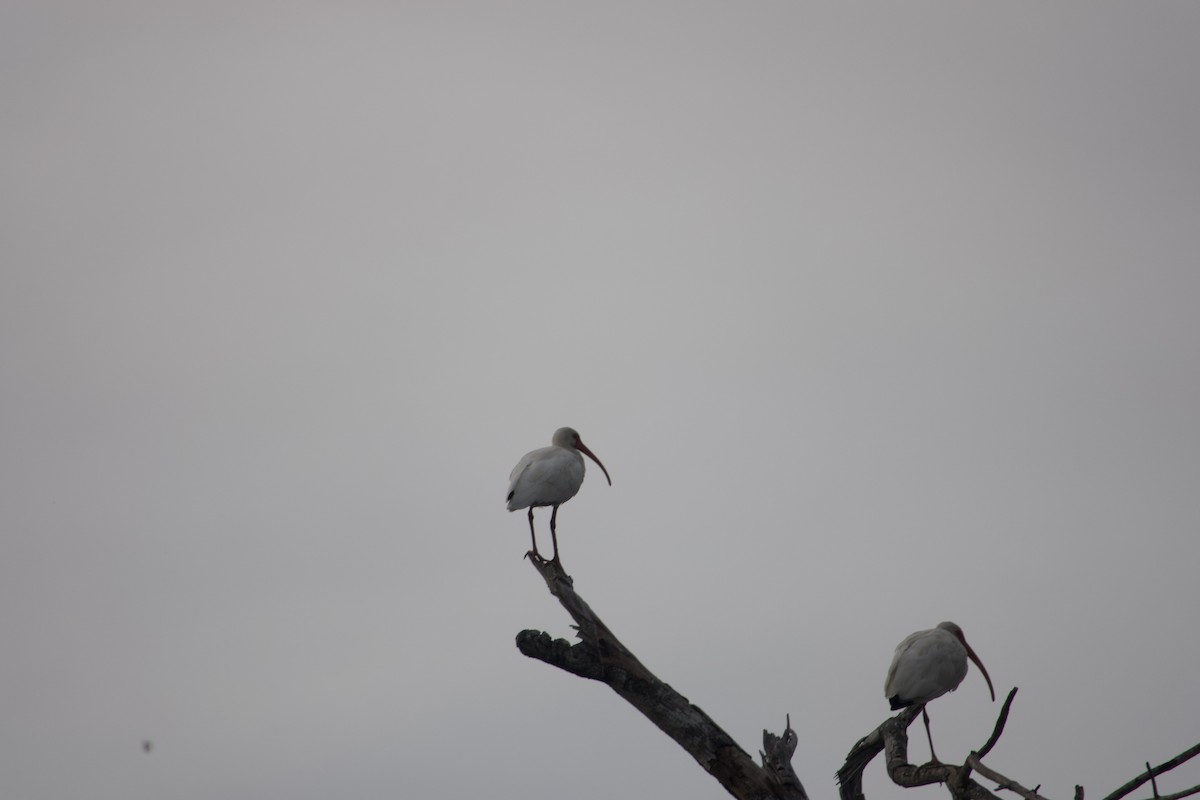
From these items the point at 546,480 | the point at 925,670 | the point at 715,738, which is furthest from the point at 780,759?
the point at 546,480

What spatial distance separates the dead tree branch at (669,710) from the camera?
9508 millimetres

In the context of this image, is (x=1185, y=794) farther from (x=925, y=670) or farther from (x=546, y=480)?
(x=546, y=480)

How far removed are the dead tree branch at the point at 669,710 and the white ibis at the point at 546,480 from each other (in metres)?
5.39

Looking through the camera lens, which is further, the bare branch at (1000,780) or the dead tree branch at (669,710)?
the dead tree branch at (669,710)

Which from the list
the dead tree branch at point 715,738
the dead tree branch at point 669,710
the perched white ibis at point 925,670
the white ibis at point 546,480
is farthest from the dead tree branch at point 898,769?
the white ibis at point 546,480

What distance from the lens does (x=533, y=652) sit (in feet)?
34.3

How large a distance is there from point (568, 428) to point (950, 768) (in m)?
9.99

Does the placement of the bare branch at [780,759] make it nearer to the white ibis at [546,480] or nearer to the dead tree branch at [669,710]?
the dead tree branch at [669,710]

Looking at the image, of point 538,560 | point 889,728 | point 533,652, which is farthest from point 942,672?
point 533,652

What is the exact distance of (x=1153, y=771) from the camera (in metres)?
7.78

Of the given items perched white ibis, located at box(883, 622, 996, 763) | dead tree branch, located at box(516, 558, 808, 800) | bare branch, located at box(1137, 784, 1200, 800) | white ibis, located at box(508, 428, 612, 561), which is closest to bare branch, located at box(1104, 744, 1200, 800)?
bare branch, located at box(1137, 784, 1200, 800)

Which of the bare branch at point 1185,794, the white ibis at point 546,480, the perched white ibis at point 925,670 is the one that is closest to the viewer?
the bare branch at point 1185,794

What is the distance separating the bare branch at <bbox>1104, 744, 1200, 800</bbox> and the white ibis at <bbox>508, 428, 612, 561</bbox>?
867 cm

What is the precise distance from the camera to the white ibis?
642 inches
